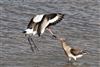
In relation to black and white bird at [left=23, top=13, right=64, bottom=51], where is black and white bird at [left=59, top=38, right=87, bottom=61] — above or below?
below

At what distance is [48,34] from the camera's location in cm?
991

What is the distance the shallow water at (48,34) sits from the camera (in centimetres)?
828

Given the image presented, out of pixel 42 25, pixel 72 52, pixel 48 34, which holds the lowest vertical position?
pixel 48 34

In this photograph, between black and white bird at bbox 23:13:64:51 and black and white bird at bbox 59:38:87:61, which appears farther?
black and white bird at bbox 59:38:87:61

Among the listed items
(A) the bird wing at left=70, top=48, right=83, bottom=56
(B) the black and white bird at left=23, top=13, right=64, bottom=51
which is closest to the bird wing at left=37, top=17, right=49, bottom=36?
(B) the black and white bird at left=23, top=13, right=64, bottom=51

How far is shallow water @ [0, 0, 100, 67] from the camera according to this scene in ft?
27.2

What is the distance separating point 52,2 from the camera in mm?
12719

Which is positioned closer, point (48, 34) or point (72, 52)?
point (72, 52)

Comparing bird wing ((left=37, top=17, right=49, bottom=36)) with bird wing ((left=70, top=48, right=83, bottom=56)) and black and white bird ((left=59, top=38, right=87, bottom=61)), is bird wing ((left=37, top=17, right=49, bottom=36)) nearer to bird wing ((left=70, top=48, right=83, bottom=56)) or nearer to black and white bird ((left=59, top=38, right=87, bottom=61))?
black and white bird ((left=59, top=38, right=87, bottom=61))

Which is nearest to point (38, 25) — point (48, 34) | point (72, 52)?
point (72, 52)

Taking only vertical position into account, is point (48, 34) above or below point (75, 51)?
below

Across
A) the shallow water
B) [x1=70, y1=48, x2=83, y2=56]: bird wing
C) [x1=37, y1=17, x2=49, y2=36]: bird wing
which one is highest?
[x1=37, y1=17, x2=49, y2=36]: bird wing

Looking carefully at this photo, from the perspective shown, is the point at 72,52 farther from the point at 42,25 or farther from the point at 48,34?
the point at 48,34

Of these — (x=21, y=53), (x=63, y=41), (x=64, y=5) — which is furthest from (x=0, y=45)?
Answer: (x=64, y=5)
